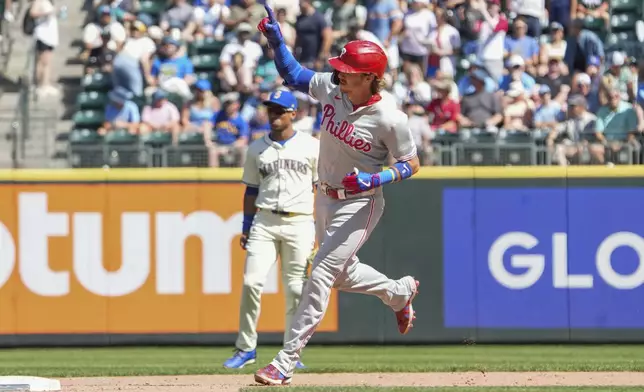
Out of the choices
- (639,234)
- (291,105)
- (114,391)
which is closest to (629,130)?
(639,234)

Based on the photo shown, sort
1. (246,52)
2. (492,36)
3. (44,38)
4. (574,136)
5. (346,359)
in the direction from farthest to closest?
(44,38), (246,52), (492,36), (574,136), (346,359)

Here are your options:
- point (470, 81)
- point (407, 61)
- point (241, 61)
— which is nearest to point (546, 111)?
point (470, 81)

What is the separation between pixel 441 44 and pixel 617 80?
2.44m

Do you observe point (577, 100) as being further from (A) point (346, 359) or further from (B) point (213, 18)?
(B) point (213, 18)

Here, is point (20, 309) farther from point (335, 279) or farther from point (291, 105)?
point (335, 279)

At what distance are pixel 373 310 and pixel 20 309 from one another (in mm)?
3081

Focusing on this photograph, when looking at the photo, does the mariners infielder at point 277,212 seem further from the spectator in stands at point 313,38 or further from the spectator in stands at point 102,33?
the spectator in stands at point 102,33

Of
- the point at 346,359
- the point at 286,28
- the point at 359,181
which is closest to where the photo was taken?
the point at 359,181

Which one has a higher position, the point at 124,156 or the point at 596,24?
the point at 596,24

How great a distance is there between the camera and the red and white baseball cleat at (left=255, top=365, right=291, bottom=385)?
759 cm

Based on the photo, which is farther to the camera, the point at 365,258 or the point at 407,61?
the point at 407,61

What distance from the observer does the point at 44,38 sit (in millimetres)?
Result: 16656

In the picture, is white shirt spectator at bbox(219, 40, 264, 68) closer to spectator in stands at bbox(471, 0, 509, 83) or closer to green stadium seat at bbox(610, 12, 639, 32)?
spectator in stands at bbox(471, 0, 509, 83)

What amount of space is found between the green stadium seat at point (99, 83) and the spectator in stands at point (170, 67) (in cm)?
63
